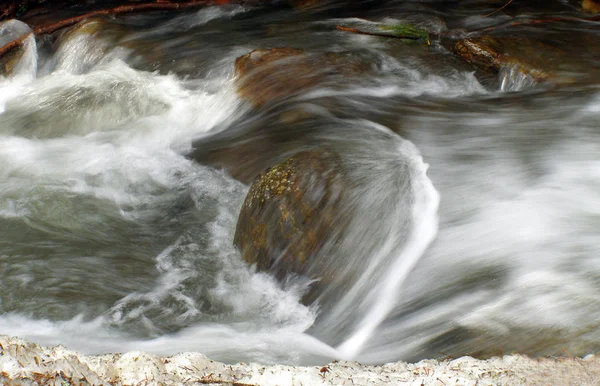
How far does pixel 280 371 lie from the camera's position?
7.97 ft

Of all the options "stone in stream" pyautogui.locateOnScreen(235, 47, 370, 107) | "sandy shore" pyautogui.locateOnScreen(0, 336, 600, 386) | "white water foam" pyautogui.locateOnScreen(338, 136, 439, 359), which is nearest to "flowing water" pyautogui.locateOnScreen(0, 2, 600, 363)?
"white water foam" pyautogui.locateOnScreen(338, 136, 439, 359)

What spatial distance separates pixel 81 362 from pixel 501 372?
155 centimetres

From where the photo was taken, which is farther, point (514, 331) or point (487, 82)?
point (487, 82)

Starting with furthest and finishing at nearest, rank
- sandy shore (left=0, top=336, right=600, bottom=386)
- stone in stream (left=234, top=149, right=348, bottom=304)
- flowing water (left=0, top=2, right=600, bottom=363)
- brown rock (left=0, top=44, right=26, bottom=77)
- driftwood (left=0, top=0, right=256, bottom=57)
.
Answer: driftwood (left=0, top=0, right=256, bottom=57), brown rock (left=0, top=44, right=26, bottom=77), stone in stream (left=234, top=149, right=348, bottom=304), flowing water (left=0, top=2, right=600, bottom=363), sandy shore (left=0, top=336, right=600, bottom=386)

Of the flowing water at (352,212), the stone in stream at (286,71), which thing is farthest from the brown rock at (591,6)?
the stone in stream at (286,71)

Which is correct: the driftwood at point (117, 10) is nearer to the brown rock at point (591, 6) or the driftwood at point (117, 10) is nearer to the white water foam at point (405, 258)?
the brown rock at point (591, 6)

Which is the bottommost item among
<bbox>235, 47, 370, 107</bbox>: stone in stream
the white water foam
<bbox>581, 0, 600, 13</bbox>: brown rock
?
the white water foam

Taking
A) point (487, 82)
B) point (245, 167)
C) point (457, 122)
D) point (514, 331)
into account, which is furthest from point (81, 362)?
point (487, 82)

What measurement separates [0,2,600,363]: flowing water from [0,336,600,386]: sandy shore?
0.34 metres

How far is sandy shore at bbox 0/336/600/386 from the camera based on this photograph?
89.6 inches

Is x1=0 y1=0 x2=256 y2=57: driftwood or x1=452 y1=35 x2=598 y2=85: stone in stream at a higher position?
x1=0 y1=0 x2=256 y2=57: driftwood

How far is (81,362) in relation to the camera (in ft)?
7.72

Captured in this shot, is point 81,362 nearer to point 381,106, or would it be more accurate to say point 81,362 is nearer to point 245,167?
point 245,167

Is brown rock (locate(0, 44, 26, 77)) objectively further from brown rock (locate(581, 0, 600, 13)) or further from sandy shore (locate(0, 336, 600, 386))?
brown rock (locate(581, 0, 600, 13))
